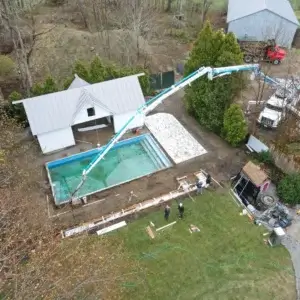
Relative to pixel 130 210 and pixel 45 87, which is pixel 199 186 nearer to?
pixel 130 210

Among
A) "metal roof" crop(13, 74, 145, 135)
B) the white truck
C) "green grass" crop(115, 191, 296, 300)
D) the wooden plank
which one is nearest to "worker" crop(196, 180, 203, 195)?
"green grass" crop(115, 191, 296, 300)

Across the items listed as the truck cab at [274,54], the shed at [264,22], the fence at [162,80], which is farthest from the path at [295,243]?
the shed at [264,22]

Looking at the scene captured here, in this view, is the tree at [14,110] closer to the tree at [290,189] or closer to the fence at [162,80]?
the fence at [162,80]

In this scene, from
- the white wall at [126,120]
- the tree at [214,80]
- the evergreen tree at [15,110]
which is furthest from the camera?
the evergreen tree at [15,110]

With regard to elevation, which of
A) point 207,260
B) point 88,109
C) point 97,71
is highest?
point 97,71

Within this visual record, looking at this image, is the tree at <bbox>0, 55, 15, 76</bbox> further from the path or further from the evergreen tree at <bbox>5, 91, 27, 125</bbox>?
the path

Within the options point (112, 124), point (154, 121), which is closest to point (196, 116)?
point (154, 121)

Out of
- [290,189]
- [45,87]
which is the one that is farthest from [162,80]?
[290,189]
